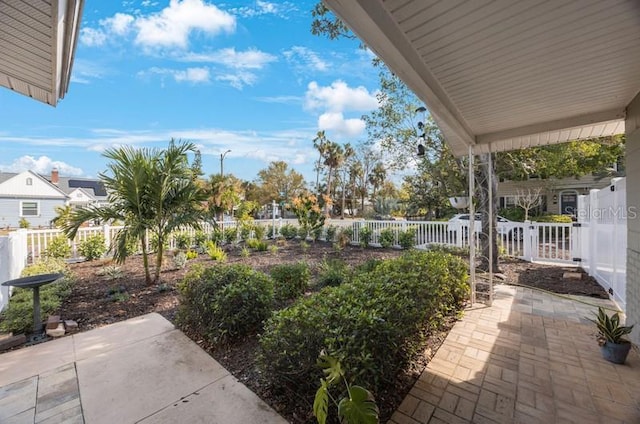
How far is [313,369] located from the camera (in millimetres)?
1870

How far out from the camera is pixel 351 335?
73.1 inches

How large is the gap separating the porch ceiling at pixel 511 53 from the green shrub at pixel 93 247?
861 cm

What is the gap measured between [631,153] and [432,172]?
28.5 feet

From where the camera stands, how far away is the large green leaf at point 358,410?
1.27m

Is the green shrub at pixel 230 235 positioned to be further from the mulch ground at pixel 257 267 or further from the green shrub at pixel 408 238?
the green shrub at pixel 408 238

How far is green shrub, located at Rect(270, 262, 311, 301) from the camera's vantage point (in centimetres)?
406

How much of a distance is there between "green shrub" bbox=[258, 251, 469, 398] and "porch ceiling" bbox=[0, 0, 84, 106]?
8.54ft

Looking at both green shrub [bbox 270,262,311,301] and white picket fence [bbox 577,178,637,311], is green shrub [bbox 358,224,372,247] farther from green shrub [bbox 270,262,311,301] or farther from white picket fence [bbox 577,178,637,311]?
white picket fence [bbox 577,178,637,311]

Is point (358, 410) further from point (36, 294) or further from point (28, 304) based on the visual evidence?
point (28, 304)

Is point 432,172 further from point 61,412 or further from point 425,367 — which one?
point 61,412

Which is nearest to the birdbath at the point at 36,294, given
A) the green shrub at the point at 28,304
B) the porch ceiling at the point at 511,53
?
the green shrub at the point at 28,304

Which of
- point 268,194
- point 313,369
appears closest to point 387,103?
point 313,369

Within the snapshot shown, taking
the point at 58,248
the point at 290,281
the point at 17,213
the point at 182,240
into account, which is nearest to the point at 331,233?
the point at 182,240

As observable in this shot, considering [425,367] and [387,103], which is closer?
[425,367]
